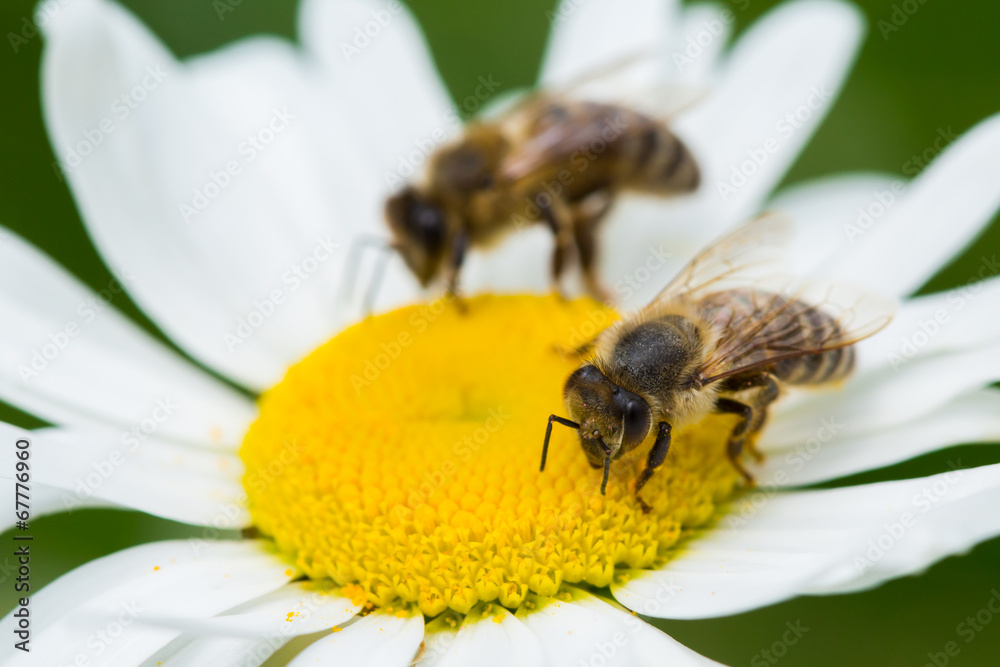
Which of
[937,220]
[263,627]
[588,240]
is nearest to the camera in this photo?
[263,627]

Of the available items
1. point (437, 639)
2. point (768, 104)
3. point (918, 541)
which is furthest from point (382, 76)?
point (918, 541)

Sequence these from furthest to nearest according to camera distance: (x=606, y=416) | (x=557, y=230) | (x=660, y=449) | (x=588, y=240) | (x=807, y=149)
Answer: (x=807, y=149), (x=588, y=240), (x=557, y=230), (x=660, y=449), (x=606, y=416)

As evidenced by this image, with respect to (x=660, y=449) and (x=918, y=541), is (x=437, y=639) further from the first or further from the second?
(x=918, y=541)

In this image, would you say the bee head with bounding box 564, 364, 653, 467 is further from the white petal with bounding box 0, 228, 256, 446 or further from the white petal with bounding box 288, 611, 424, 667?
the white petal with bounding box 0, 228, 256, 446

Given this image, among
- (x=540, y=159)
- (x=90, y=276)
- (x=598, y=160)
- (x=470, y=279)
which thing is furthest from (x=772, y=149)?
(x=90, y=276)

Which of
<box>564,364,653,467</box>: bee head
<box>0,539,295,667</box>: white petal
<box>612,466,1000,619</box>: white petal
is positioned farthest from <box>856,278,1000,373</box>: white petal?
<box>0,539,295,667</box>: white petal

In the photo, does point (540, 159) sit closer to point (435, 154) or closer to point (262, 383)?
point (435, 154)
